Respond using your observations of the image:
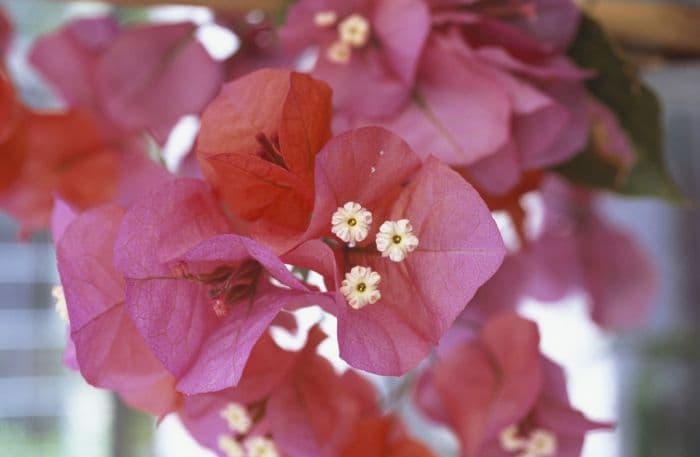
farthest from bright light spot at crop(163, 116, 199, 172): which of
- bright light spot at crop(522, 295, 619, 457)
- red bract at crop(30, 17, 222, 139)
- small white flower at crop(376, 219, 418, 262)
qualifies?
bright light spot at crop(522, 295, 619, 457)

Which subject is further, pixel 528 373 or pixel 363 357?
pixel 528 373

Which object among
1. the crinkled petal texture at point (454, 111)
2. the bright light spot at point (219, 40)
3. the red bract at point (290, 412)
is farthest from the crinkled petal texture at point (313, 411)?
the bright light spot at point (219, 40)

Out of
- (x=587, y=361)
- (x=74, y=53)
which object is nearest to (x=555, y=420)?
(x=74, y=53)

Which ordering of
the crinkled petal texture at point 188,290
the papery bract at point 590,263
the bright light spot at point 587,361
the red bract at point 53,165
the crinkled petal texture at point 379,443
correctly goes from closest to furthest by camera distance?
1. the crinkled petal texture at point 188,290
2. the crinkled petal texture at point 379,443
3. the red bract at point 53,165
4. the papery bract at point 590,263
5. the bright light spot at point 587,361

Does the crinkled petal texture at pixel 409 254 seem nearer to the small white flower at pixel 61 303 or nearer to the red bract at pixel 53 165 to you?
the small white flower at pixel 61 303

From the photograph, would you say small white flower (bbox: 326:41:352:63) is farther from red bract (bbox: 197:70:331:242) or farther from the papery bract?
the papery bract

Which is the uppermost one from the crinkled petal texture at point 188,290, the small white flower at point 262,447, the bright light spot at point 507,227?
the crinkled petal texture at point 188,290

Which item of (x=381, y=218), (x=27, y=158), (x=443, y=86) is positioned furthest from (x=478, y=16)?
(x=27, y=158)

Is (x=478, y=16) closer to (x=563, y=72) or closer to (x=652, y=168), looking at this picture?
(x=563, y=72)
